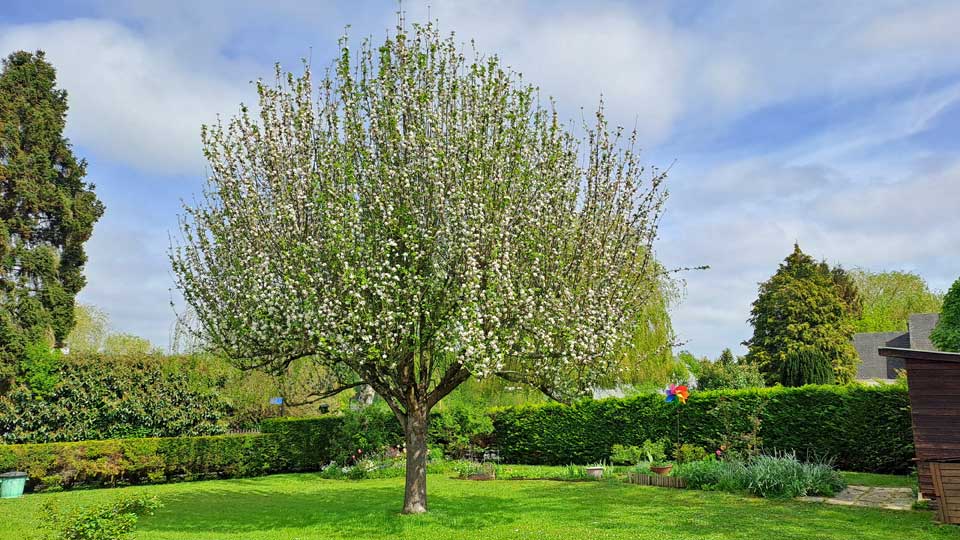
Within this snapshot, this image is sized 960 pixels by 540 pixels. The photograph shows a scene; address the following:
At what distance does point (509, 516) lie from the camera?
12172 mm

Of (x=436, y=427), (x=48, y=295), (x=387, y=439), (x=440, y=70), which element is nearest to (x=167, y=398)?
(x=48, y=295)

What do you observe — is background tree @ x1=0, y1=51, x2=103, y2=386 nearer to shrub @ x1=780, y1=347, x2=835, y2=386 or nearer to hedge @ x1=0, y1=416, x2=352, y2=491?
hedge @ x1=0, y1=416, x2=352, y2=491

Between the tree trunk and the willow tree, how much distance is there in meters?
0.03

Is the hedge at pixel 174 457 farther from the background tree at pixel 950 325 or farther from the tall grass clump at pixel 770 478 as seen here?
the background tree at pixel 950 325

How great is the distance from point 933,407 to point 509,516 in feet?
25.7

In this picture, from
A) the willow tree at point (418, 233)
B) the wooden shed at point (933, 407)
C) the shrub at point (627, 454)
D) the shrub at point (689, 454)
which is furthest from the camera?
the shrub at point (627, 454)

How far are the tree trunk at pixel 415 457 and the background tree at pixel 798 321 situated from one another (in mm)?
21076

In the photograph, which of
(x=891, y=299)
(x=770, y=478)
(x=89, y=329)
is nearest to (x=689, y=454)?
(x=770, y=478)

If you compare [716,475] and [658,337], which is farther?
[658,337]

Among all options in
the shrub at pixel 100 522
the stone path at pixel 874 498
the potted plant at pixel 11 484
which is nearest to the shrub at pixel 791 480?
the stone path at pixel 874 498

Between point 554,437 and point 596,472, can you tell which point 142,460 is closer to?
point 554,437

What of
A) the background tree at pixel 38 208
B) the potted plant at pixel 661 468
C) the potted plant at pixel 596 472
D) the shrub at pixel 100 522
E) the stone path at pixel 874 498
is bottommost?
the potted plant at pixel 596 472

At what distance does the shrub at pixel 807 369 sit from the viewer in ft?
81.0

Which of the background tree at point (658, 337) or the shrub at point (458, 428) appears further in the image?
the background tree at point (658, 337)
